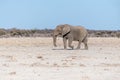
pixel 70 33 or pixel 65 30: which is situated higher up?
pixel 65 30

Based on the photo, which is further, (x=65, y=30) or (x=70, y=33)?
(x=70, y=33)

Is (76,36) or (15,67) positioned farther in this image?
(76,36)

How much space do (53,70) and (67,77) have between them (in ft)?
7.49

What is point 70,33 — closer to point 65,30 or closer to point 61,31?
point 65,30

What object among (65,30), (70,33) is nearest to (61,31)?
(65,30)

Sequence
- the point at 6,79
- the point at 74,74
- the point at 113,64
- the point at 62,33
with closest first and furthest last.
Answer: the point at 6,79 → the point at 74,74 → the point at 113,64 → the point at 62,33

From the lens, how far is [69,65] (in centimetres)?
2095

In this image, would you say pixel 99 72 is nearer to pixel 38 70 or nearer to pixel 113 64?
pixel 38 70

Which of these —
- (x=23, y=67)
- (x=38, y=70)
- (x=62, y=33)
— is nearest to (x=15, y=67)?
(x=23, y=67)

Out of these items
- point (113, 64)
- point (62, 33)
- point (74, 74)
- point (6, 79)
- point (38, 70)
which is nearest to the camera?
point (6, 79)

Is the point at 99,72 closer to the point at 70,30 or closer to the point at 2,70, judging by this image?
the point at 2,70

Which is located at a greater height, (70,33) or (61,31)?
(61,31)

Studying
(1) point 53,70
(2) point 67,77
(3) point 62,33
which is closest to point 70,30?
(3) point 62,33

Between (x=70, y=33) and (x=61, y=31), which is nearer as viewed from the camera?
(x=61, y=31)
